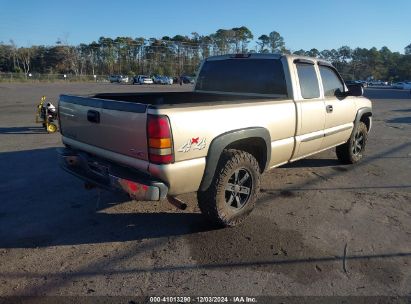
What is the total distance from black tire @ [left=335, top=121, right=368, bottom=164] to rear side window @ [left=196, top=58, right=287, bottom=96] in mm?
2370

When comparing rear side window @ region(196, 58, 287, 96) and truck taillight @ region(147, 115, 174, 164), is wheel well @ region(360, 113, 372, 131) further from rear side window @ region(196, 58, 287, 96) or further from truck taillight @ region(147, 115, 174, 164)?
truck taillight @ region(147, 115, 174, 164)

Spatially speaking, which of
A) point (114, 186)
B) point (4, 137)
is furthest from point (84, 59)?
point (114, 186)

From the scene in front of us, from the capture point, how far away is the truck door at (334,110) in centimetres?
598

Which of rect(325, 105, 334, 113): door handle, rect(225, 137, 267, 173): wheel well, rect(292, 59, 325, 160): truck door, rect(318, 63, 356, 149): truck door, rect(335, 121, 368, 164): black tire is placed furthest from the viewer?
rect(335, 121, 368, 164): black tire

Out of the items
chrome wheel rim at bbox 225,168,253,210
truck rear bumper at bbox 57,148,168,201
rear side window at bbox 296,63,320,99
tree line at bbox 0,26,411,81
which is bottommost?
chrome wheel rim at bbox 225,168,253,210

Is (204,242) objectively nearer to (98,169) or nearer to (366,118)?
(98,169)

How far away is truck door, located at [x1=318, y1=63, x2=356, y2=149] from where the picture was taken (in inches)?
236

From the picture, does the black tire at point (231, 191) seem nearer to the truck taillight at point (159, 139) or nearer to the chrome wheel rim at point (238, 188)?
the chrome wheel rim at point (238, 188)

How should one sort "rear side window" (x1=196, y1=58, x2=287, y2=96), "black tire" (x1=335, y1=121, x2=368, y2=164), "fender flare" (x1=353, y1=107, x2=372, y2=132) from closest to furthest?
"rear side window" (x1=196, y1=58, x2=287, y2=96) < "fender flare" (x1=353, y1=107, x2=372, y2=132) < "black tire" (x1=335, y1=121, x2=368, y2=164)

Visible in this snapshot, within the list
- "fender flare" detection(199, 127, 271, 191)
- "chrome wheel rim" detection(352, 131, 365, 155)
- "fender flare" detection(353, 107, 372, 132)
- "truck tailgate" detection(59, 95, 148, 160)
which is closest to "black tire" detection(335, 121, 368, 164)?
"chrome wheel rim" detection(352, 131, 365, 155)

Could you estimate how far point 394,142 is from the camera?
10.2 m

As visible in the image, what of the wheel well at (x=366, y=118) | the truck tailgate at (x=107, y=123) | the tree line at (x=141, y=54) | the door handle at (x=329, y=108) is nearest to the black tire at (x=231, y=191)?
the truck tailgate at (x=107, y=123)

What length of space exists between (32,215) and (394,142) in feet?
29.8

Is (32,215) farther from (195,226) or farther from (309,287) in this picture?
(309,287)
